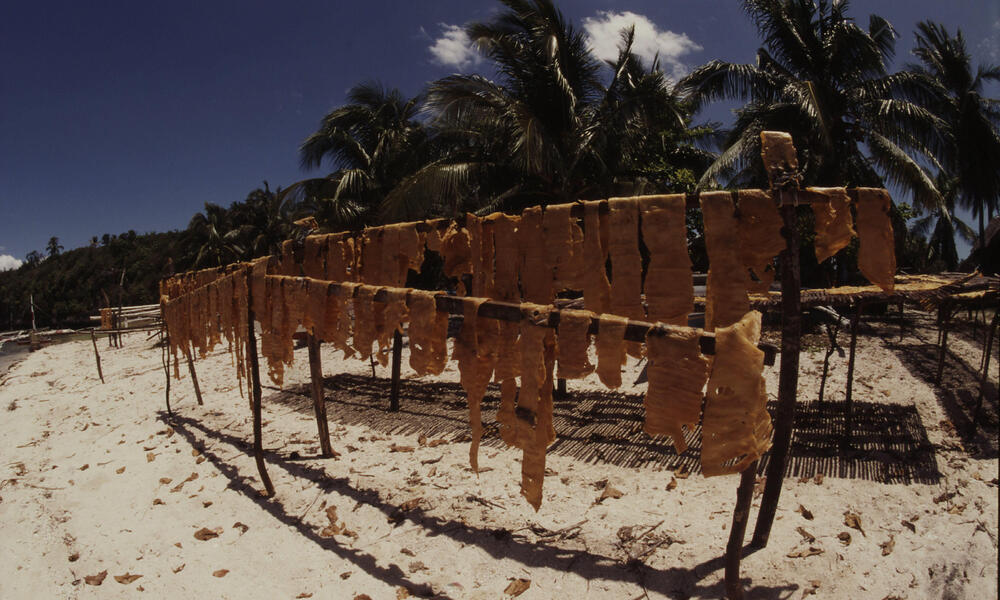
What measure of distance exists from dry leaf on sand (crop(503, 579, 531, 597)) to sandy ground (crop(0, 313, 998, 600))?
2.8 inches

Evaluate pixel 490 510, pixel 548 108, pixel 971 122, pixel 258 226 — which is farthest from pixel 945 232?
pixel 258 226

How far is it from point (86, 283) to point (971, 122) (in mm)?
67209

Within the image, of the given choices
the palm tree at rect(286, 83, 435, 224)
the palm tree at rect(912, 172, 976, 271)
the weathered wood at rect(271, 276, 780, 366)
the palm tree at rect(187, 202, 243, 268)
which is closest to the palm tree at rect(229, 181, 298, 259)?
the palm tree at rect(187, 202, 243, 268)

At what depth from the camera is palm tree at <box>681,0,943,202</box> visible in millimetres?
12406

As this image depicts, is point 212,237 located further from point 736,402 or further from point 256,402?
point 736,402

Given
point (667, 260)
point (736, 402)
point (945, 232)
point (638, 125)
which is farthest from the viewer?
A: point (945, 232)

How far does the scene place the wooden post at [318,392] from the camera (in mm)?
6594

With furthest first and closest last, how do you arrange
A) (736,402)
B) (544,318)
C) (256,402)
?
(256,402) → (544,318) → (736,402)

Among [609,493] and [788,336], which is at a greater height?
[788,336]

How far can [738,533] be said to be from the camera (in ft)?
12.0

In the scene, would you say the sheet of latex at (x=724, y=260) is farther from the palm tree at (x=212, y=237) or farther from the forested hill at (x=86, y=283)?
the forested hill at (x=86, y=283)

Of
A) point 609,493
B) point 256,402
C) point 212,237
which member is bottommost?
point 609,493

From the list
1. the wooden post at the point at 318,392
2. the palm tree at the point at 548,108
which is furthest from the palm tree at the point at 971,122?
the wooden post at the point at 318,392

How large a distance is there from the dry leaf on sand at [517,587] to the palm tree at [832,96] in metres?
11.9
